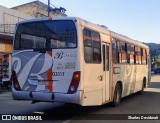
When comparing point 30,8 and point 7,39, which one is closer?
point 7,39

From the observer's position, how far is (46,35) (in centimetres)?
1043

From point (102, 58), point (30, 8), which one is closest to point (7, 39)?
point (30, 8)

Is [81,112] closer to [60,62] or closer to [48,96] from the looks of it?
[48,96]

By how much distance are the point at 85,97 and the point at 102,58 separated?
2.01 metres

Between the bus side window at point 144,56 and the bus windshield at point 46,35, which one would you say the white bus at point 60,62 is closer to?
the bus windshield at point 46,35

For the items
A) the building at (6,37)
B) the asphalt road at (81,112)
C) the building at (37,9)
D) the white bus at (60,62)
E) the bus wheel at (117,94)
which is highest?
the building at (37,9)

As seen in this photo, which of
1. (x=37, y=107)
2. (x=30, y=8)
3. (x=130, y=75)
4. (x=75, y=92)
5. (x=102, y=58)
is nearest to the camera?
(x=75, y=92)

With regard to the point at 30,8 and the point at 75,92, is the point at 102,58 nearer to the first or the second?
the point at 75,92

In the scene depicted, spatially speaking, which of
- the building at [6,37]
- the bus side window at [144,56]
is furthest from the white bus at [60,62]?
the building at [6,37]

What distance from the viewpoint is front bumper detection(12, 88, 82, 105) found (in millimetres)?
9664

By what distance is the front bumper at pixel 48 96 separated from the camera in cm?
966

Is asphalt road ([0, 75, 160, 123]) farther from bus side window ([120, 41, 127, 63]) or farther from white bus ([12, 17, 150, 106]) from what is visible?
bus side window ([120, 41, 127, 63])

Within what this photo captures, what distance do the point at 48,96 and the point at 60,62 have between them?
1.07 metres

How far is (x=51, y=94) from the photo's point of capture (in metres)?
9.97
